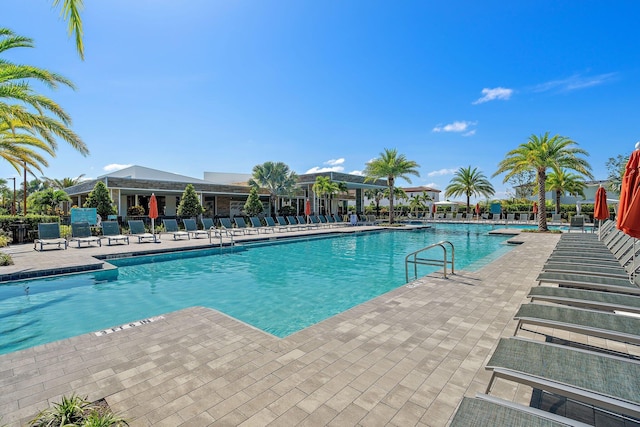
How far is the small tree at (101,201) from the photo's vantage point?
1786 centimetres

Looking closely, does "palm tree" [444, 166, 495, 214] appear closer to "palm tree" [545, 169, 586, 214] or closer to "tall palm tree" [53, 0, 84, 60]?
"palm tree" [545, 169, 586, 214]

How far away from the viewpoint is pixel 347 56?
1418 centimetres

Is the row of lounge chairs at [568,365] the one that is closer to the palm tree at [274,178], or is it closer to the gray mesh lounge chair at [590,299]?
the gray mesh lounge chair at [590,299]

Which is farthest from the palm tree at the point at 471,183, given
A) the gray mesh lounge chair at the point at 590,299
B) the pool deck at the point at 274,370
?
the gray mesh lounge chair at the point at 590,299

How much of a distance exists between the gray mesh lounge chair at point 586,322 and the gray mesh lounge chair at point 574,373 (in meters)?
0.62

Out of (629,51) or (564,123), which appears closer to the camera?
(629,51)

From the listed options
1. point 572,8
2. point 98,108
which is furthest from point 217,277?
point 572,8

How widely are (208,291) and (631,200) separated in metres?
7.59

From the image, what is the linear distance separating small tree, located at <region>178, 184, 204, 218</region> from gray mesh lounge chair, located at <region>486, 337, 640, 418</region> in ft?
68.8

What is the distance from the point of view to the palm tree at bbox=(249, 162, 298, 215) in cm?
2550

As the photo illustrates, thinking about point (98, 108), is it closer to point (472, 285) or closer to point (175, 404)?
point (175, 404)

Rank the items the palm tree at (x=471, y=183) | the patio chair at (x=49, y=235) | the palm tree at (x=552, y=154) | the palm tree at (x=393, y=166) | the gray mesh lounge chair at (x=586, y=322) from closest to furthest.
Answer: the gray mesh lounge chair at (x=586, y=322) < the patio chair at (x=49, y=235) < the palm tree at (x=552, y=154) < the palm tree at (x=393, y=166) < the palm tree at (x=471, y=183)

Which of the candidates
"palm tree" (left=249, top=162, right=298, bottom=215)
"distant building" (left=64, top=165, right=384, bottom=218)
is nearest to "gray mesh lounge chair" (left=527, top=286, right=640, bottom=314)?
"distant building" (left=64, top=165, right=384, bottom=218)

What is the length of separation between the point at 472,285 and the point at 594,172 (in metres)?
18.0
